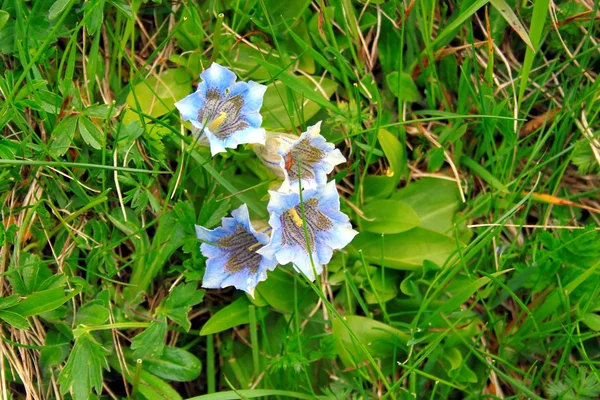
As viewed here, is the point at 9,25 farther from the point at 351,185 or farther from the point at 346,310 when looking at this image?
the point at 346,310

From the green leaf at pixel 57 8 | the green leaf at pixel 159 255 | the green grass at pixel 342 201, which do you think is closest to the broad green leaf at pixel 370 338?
the green grass at pixel 342 201

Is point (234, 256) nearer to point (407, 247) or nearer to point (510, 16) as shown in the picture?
point (407, 247)

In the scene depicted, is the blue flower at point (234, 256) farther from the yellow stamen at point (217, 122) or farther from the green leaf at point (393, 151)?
the green leaf at point (393, 151)

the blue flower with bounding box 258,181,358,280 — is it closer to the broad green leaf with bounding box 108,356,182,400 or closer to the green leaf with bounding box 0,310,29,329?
the broad green leaf with bounding box 108,356,182,400

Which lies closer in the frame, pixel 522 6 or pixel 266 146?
pixel 266 146

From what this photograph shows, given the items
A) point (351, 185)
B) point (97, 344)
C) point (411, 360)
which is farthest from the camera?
point (351, 185)

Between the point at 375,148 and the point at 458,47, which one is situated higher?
the point at 458,47

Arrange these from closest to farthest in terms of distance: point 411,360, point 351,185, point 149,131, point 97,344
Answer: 1. point 97,344
2. point 149,131
3. point 411,360
4. point 351,185

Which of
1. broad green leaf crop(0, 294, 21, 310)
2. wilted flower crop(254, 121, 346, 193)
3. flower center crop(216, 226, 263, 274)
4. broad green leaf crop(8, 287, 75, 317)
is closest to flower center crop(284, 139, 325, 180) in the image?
wilted flower crop(254, 121, 346, 193)

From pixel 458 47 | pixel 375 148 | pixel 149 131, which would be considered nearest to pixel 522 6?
pixel 458 47
